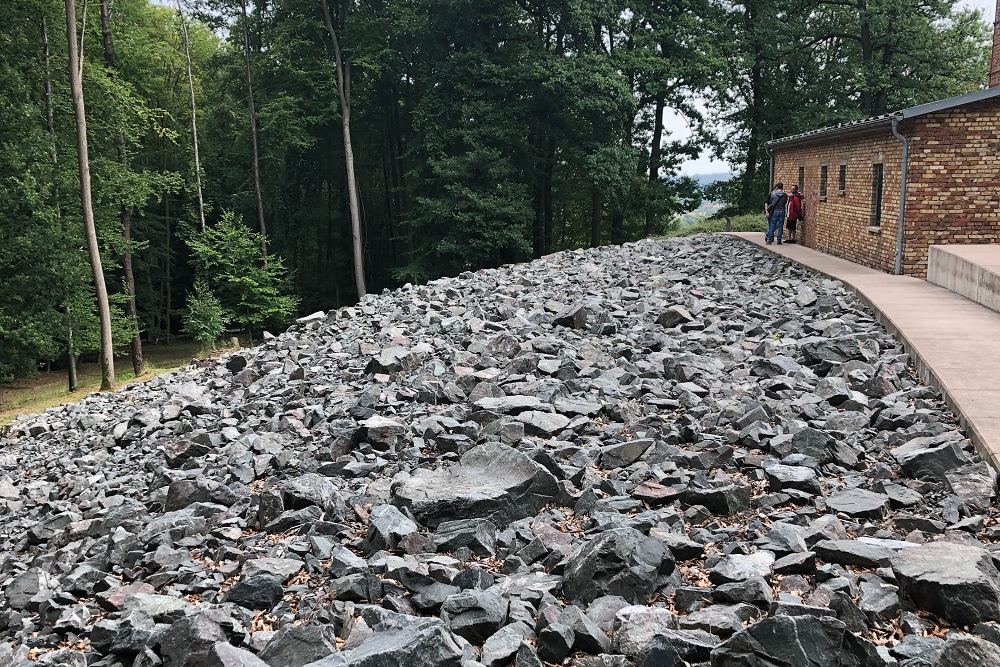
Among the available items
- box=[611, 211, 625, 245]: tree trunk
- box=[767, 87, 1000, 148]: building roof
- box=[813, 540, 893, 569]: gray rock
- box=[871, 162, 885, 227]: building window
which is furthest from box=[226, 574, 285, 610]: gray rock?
box=[611, 211, 625, 245]: tree trunk

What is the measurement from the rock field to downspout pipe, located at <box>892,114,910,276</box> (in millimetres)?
5594

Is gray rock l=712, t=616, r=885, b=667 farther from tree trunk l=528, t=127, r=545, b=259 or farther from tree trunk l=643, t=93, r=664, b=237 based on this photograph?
tree trunk l=643, t=93, r=664, b=237

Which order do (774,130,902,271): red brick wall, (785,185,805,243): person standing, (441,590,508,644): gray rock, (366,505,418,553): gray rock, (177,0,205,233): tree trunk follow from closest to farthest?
(441,590,508,644): gray rock
(366,505,418,553): gray rock
(774,130,902,271): red brick wall
(785,185,805,243): person standing
(177,0,205,233): tree trunk

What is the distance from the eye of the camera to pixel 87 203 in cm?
2023

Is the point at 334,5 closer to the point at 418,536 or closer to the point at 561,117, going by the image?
the point at 561,117

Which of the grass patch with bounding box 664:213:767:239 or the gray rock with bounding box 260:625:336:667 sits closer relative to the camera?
the gray rock with bounding box 260:625:336:667

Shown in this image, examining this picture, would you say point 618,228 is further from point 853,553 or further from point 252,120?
point 853,553

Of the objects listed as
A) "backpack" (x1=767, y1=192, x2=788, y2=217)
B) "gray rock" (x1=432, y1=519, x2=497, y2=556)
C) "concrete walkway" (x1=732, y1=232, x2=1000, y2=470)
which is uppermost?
"backpack" (x1=767, y1=192, x2=788, y2=217)

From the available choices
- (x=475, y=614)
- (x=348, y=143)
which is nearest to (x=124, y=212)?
(x=348, y=143)

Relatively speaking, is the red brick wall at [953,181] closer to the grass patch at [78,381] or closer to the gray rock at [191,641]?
the gray rock at [191,641]

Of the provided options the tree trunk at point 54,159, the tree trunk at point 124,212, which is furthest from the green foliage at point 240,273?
the tree trunk at point 54,159

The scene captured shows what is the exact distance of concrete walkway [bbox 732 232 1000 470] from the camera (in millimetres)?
5984

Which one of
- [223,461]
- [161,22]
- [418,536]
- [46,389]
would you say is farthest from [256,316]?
[418,536]

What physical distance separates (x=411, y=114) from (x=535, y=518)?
32165 mm
